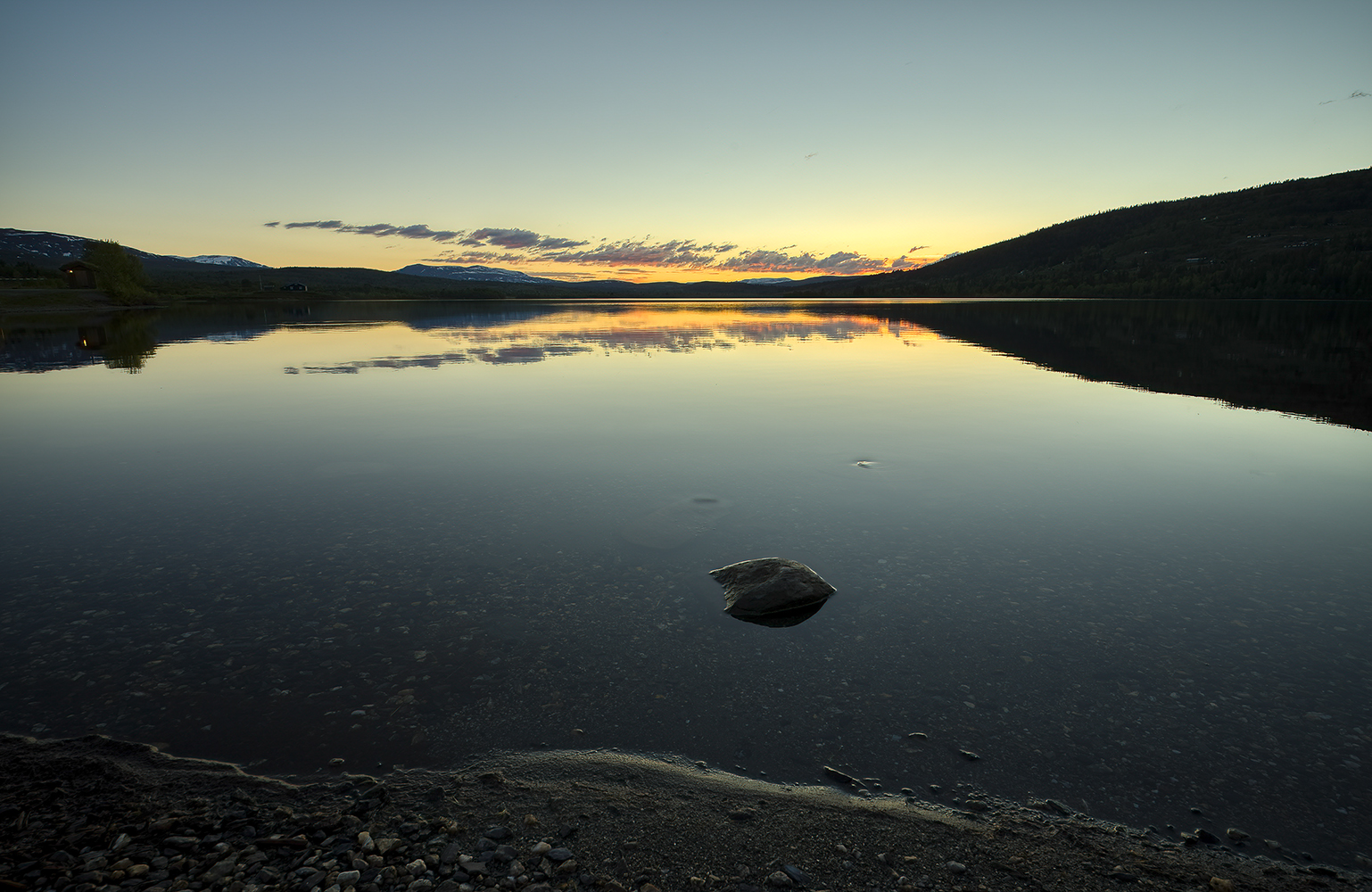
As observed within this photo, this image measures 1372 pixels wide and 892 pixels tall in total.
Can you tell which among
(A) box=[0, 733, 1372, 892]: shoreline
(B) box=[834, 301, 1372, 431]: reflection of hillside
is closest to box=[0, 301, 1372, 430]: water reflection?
(B) box=[834, 301, 1372, 431]: reflection of hillside

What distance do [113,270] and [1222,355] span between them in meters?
139

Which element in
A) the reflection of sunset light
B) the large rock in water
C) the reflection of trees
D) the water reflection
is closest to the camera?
the large rock in water

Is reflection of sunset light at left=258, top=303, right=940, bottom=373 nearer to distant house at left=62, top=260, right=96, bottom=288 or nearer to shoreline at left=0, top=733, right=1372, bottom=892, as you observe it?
shoreline at left=0, top=733, right=1372, bottom=892

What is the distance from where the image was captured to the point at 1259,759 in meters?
5.61

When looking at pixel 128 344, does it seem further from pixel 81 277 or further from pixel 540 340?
pixel 81 277

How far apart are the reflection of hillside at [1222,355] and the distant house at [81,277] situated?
13036 centimetres

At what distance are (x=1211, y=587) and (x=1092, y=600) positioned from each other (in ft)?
6.26

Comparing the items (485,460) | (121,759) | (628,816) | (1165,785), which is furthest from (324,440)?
(1165,785)

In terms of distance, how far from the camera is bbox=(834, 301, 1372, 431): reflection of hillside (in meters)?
24.2

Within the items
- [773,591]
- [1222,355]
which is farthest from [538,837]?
[1222,355]

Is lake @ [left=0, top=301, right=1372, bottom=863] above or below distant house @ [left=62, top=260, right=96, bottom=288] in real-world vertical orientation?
below

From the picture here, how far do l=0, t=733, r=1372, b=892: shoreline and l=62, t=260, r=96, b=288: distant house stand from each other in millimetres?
139795

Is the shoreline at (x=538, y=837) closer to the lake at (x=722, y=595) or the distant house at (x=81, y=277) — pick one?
the lake at (x=722, y=595)

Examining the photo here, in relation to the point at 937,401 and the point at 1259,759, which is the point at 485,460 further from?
the point at 937,401
